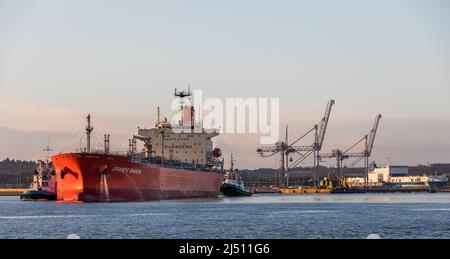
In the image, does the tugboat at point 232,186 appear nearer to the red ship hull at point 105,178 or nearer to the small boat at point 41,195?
the small boat at point 41,195

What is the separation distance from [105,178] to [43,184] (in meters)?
49.4

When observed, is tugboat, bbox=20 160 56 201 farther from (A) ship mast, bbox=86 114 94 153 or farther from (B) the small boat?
(A) ship mast, bbox=86 114 94 153

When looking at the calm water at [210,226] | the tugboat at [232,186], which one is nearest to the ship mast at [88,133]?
the calm water at [210,226]

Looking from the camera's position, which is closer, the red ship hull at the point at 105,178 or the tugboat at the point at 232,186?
the red ship hull at the point at 105,178

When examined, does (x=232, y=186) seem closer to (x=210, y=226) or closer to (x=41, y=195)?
(x=41, y=195)

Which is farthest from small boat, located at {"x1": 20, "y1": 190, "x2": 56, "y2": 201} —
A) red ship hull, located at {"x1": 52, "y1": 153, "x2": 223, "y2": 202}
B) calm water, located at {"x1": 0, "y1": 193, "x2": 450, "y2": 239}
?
calm water, located at {"x1": 0, "y1": 193, "x2": 450, "y2": 239}

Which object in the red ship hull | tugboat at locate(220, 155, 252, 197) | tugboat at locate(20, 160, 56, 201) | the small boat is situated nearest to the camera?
the red ship hull

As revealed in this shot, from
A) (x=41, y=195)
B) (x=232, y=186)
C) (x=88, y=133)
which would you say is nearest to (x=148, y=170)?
(x=88, y=133)

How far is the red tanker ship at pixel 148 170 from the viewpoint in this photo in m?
76.0

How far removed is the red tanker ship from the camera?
76.0m
